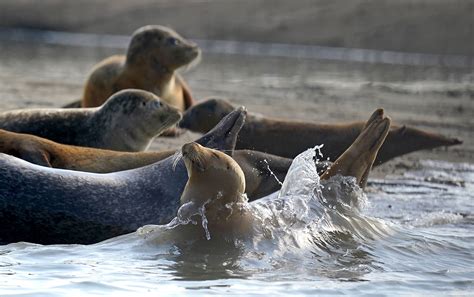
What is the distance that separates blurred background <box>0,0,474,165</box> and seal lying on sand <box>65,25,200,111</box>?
0.98 metres

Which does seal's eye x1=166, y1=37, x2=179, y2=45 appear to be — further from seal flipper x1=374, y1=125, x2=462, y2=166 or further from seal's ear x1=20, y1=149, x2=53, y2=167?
seal's ear x1=20, y1=149, x2=53, y2=167

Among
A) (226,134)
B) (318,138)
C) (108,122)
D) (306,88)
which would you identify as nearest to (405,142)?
(318,138)

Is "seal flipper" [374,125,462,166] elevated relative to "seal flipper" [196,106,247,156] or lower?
lower

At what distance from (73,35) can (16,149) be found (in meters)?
18.1

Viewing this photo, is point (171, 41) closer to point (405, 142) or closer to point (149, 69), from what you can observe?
point (149, 69)

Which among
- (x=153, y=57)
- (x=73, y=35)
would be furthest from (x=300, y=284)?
(x=73, y=35)

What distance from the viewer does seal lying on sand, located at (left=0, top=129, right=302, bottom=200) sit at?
23.2ft

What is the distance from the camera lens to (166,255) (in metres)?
6.11

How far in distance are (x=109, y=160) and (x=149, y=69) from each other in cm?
460

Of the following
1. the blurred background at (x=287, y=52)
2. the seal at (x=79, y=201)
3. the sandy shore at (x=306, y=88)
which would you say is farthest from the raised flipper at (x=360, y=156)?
the blurred background at (x=287, y=52)

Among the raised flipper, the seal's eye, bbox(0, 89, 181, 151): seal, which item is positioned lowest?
bbox(0, 89, 181, 151): seal

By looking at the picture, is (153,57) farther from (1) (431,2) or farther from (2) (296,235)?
(1) (431,2)

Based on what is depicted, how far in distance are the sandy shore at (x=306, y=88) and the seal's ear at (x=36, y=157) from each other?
2.84 meters

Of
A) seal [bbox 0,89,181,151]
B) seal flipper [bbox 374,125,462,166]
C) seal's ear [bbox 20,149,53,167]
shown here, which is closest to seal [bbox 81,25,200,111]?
seal [bbox 0,89,181,151]
